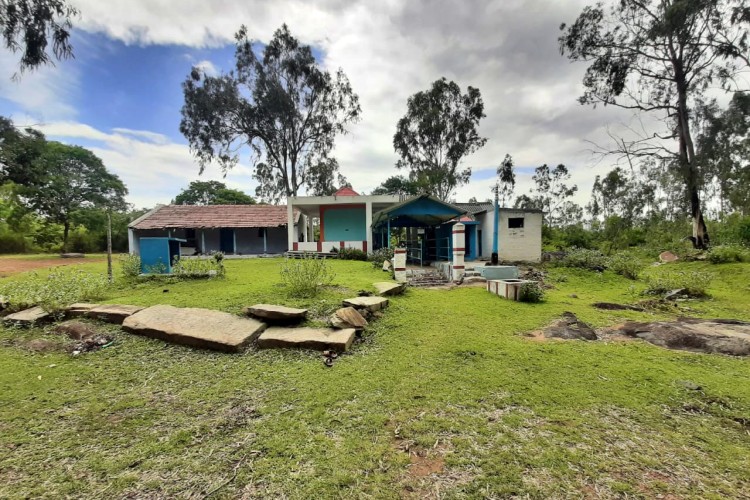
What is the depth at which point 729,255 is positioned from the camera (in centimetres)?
1115

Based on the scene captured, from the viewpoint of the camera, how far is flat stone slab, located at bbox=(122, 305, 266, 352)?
402 cm

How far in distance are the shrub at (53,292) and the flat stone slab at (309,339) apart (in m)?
3.48

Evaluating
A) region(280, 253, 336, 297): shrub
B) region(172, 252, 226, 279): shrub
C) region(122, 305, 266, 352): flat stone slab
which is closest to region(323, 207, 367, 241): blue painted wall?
region(172, 252, 226, 279): shrub

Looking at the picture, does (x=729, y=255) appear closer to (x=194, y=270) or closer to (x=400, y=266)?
(x=400, y=266)

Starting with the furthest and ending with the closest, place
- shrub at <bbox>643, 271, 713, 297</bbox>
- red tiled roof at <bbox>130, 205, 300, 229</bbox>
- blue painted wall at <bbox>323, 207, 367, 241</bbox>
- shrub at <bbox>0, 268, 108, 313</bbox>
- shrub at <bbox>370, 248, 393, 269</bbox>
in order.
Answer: red tiled roof at <bbox>130, 205, 300, 229</bbox> < blue painted wall at <bbox>323, 207, 367, 241</bbox> < shrub at <bbox>370, 248, 393, 269</bbox> < shrub at <bbox>643, 271, 713, 297</bbox> < shrub at <bbox>0, 268, 108, 313</bbox>

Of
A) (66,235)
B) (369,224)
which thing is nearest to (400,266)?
(369,224)

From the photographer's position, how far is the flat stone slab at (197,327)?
4.02 meters

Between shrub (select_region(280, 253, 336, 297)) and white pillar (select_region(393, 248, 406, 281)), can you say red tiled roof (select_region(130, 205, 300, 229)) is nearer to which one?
white pillar (select_region(393, 248, 406, 281))

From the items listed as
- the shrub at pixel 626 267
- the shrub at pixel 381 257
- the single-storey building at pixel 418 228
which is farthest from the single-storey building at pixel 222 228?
the shrub at pixel 626 267

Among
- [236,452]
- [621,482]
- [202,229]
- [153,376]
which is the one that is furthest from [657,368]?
[202,229]

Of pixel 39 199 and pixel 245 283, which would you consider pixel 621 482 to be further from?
pixel 39 199

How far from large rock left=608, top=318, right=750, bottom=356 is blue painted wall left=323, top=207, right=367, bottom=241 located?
13.3 m

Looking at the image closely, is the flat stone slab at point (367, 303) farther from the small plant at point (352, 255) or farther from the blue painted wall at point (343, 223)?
the blue painted wall at point (343, 223)

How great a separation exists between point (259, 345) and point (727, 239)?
67.4 ft
